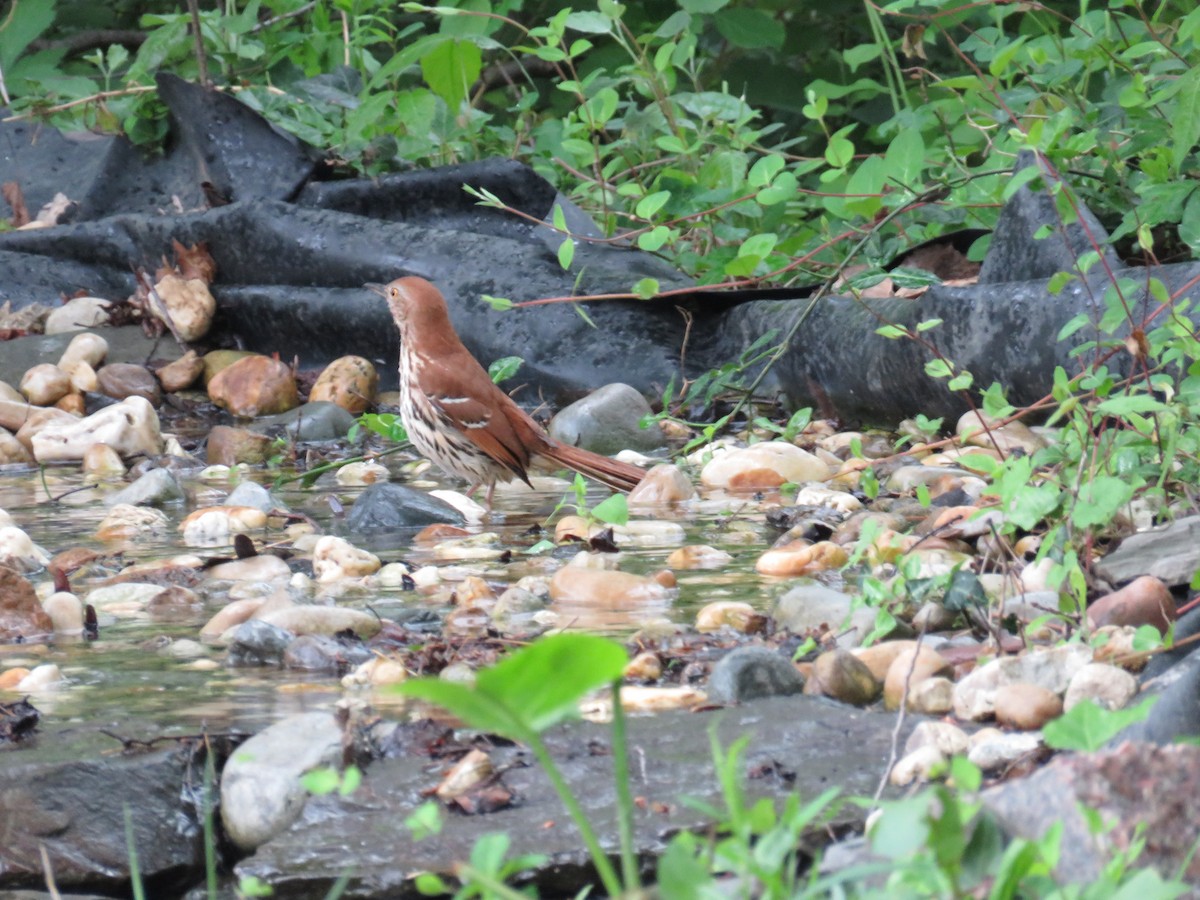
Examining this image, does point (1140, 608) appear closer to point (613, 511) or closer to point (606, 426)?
point (613, 511)

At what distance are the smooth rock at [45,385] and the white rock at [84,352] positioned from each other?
11 centimetres

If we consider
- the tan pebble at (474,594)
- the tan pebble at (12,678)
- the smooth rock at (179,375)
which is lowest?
the smooth rock at (179,375)

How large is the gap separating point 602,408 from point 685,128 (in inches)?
71.5

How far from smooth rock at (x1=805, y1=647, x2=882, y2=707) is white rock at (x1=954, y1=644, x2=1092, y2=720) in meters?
0.17

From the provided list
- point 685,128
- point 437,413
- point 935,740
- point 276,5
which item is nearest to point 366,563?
point 437,413

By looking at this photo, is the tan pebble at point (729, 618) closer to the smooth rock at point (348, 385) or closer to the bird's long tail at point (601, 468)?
the bird's long tail at point (601, 468)

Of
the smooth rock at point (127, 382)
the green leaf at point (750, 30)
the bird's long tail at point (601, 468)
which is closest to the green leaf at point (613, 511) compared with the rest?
the bird's long tail at point (601, 468)

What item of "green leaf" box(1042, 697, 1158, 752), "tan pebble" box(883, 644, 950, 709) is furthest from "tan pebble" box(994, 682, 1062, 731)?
"green leaf" box(1042, 697, 1158, 752)

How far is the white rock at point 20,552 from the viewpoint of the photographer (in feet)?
12.1

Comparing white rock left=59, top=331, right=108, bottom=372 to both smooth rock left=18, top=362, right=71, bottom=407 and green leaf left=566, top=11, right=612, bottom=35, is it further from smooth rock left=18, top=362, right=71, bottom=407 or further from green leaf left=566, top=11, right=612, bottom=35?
green leaf left=566, top=11, right=612, bottom=35

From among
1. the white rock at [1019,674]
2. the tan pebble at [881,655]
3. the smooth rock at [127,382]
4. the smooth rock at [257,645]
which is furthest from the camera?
the smooth rock at [127,382]

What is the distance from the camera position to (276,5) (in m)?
8.09

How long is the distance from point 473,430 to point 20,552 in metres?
1.58

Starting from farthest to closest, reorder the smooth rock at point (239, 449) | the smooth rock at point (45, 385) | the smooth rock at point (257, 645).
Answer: the smooth rock at point (45, 385), the smooth rock at point (239, 449), the smooth rock at point (257, 645)
